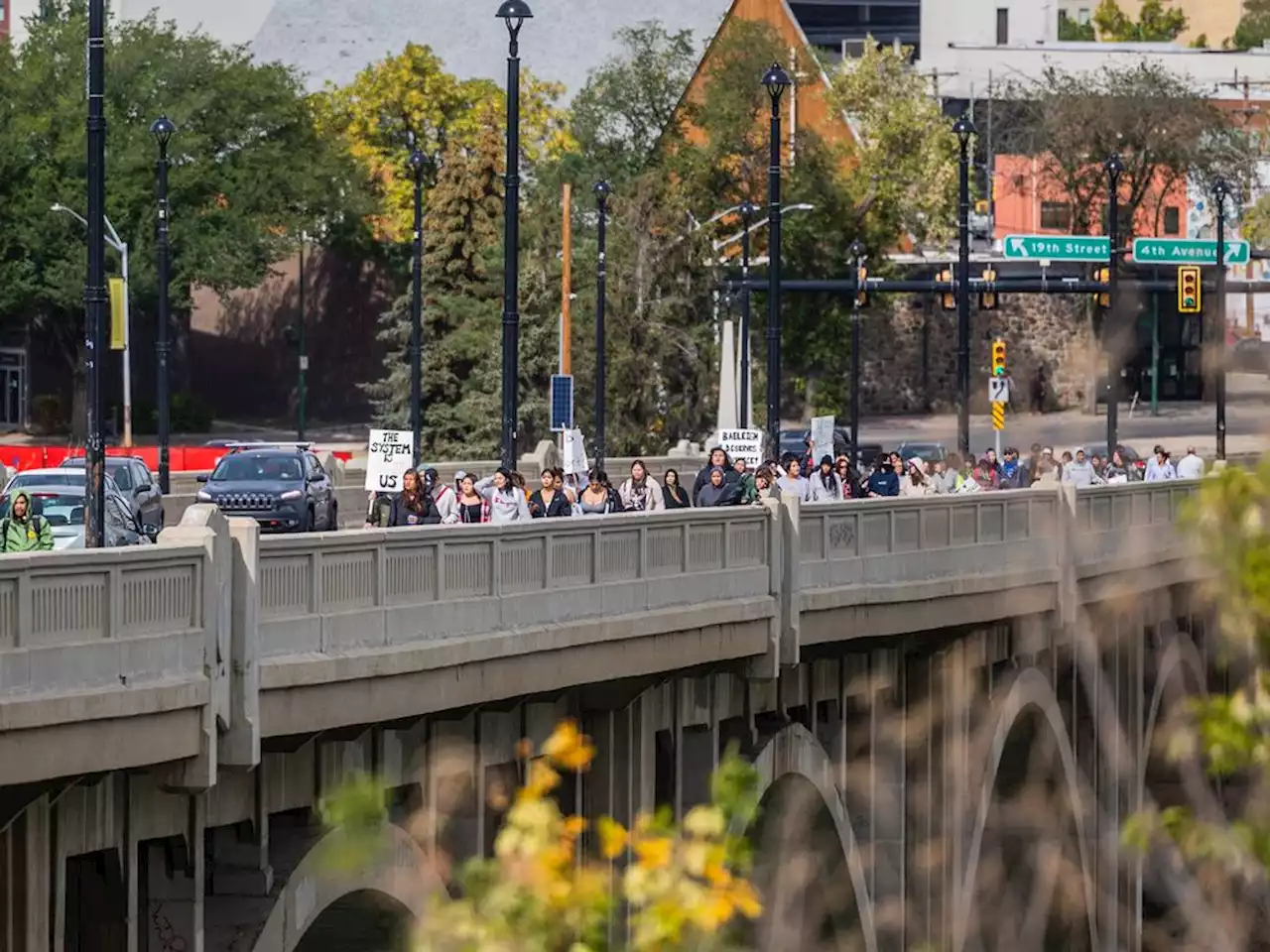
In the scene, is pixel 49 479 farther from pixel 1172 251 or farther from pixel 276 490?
pixel 1172 251

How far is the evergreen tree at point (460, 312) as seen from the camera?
250 ft

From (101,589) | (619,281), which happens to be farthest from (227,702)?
(619,281)

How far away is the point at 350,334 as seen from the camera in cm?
10131

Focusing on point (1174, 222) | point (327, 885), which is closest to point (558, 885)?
point (327, 885)

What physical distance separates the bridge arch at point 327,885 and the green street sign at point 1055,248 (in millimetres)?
53249

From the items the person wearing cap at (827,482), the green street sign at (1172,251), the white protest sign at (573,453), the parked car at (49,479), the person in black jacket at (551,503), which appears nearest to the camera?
the person in black jacket at (551,503)

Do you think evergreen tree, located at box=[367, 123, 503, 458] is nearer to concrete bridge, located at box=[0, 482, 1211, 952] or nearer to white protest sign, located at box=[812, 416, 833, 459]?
white protest sign, located at box=[812, 416, 833, 459]

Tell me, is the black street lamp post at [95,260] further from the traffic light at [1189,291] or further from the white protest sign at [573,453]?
the traffic light at [1189,291]

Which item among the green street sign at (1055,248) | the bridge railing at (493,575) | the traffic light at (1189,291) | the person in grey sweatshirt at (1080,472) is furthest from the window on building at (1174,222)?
the bridge railing at (493,575)

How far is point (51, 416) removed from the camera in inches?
3531

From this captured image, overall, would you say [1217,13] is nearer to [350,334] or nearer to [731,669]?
[350,334]

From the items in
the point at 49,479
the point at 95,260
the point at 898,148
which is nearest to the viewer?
the point at 95,260

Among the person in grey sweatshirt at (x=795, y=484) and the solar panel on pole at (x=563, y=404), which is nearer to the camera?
the person in grey sweatshirt at (x=795, y=484)

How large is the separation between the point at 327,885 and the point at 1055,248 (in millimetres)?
54515
